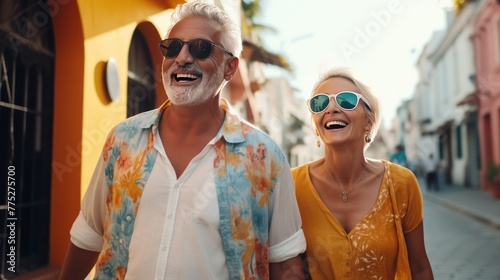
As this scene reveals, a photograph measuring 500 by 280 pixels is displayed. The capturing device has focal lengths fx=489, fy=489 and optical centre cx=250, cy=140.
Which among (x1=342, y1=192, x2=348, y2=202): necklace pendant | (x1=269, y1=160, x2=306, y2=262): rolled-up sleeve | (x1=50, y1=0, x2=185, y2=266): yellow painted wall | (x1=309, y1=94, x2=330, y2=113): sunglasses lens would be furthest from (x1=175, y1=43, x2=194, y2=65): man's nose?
(x1=50, y1=0, x2=185, y2=266): yellow painted wall

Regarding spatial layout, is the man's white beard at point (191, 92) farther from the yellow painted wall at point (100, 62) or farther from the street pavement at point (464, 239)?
the street pavement at point (464, 239)

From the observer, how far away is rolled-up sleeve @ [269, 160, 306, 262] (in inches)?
83.7

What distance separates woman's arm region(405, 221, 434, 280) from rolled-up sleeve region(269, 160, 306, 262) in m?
0.74

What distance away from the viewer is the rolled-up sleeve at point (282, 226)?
2127mm

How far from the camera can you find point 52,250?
14.1 feet

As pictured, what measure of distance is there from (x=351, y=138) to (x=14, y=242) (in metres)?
2.71

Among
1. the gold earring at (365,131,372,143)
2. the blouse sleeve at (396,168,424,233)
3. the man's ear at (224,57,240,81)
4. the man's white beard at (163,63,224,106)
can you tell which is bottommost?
the blouse sleeve at (396,168,424,233)

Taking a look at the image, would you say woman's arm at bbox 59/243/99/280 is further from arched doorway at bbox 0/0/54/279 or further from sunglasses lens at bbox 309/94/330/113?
arched doorway at bbox 0/0/54/279

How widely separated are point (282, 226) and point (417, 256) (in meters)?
0.88

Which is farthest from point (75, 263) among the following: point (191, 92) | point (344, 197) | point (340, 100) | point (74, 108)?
point (74, 108)

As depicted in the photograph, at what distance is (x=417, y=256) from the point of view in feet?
8.38

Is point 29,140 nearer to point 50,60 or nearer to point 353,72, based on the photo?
point 50,60

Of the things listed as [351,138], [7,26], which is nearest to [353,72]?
[351,138]

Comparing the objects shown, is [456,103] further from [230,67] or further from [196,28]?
[196,28]
